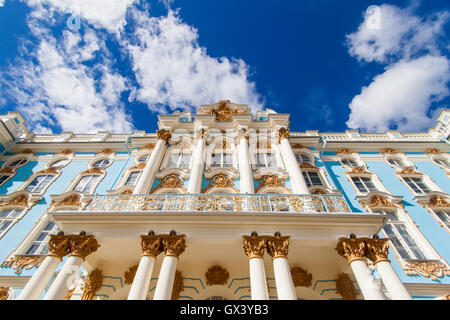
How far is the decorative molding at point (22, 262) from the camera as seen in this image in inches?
420

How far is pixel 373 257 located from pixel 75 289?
451 inches

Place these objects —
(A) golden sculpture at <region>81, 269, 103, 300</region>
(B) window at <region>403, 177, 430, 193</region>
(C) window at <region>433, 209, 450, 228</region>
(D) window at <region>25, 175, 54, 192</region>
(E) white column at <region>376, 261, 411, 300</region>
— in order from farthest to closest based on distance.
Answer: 1. (D) window at <region>25, 175, 54, 192</region>
2. (B) window at <region>403, 177, 430, 193</region>
3. (C) window at <region>433, 209, 450, 228</region>
4. (A) golden sculpture at <region>81, 269, 103, 300</region>
5. (E) white column at <region>376, 261, 411, 300</region>

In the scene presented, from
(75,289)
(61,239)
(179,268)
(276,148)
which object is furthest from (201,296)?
(276,148)

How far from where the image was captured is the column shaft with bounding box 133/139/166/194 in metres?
13.0

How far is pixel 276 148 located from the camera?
1650cm

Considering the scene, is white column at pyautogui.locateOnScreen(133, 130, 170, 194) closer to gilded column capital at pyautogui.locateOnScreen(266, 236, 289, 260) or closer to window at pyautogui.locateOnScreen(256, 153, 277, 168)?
window at pyautogui.locateOnScreen(256, 153, 277, 168)

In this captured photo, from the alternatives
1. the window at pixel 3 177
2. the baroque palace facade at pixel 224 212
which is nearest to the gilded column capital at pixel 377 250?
the baroque palace facade at pixel 224 212

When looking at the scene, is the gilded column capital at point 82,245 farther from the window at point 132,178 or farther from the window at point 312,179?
the window at point 312,179

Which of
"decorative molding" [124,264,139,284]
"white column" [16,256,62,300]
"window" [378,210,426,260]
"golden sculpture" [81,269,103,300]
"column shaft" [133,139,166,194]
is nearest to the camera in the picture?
"white column" [16,256,62,300]

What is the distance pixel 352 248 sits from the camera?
8547mm

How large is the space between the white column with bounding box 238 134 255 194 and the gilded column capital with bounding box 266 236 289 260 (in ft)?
13.6

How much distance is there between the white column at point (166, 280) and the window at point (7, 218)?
10.0m

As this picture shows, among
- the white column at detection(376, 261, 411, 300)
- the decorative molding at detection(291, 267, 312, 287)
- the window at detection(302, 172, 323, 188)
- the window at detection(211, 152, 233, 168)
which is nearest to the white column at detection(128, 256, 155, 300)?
the decorative molding at detection(291, 267, 312, 287)

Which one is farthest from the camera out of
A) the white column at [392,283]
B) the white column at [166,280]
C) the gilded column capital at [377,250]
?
the gilded column capital at [377,250]
